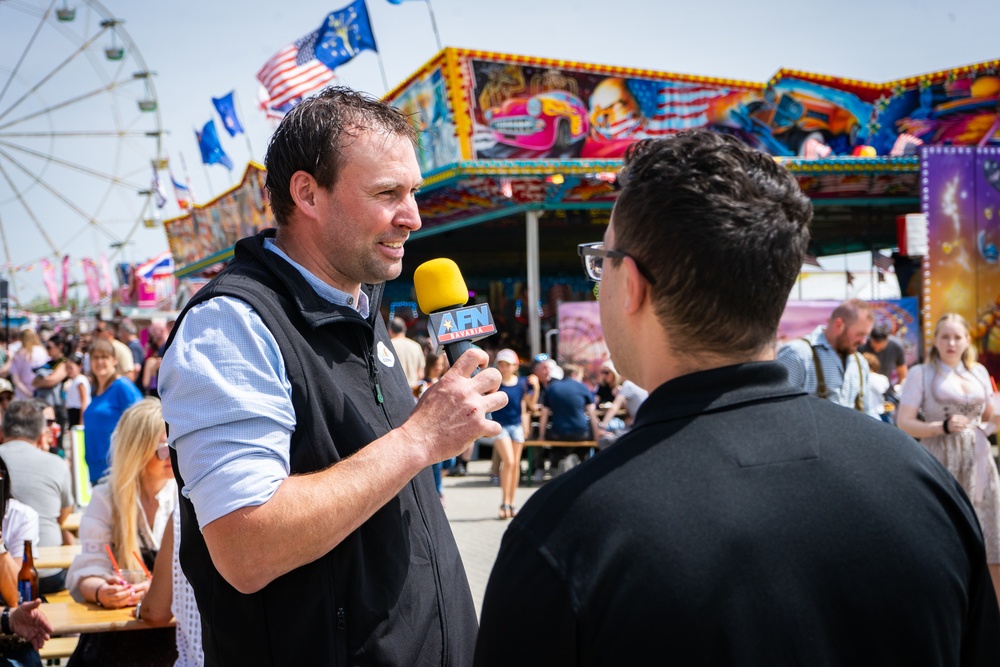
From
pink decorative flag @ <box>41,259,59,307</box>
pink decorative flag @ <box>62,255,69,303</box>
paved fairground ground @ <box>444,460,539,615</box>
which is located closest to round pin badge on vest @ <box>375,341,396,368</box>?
paved fairground ground @ <box>444,460,539,615</box>

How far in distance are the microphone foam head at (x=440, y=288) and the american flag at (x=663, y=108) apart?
11.2 m

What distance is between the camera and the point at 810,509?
1116mm

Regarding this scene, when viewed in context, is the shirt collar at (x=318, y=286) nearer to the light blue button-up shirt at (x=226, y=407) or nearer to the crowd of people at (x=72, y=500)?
the light blue button-up shirt at (x=226, y=407)

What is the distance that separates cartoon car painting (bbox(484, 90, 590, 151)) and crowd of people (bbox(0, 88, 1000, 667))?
1038 cm

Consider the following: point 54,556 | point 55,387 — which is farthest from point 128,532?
point 55,387

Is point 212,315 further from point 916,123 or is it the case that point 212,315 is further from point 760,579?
point 916,123

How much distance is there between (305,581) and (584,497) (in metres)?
0.78

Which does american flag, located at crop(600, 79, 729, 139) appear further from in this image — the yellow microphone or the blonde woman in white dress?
the yellow microphone

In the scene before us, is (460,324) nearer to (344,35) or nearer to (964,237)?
(964,237)

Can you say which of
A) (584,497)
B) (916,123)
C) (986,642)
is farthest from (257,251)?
(916,123)

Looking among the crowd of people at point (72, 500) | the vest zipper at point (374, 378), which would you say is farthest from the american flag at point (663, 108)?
the vest zipper at point (374, 378)

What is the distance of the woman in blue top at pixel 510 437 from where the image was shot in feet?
30.1

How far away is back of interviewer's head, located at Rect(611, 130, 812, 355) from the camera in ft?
3.90

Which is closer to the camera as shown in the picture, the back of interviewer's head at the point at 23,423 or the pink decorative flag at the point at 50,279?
the back of interviewer's head at the point at 23,423
